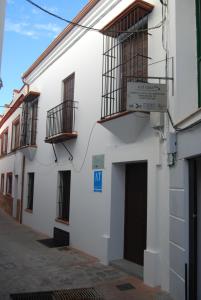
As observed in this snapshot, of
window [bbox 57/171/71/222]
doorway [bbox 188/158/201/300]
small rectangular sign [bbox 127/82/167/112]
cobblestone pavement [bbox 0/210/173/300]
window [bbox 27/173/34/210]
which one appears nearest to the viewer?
doorway [bbox 188/158/201/300]

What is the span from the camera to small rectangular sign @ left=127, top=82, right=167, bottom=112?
18.3 feet

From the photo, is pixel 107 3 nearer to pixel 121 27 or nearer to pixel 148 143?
pixel 121 27

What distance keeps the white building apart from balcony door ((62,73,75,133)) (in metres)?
0.03

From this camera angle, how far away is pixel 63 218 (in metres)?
10.3

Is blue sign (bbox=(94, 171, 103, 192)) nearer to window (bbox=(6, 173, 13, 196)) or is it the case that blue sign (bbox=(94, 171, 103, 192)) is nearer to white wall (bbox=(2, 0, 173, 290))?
white wall (bbox=(2, 0, 173, 290))

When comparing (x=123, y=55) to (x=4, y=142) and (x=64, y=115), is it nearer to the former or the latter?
(x=64, y=115)

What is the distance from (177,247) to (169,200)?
0.78 m

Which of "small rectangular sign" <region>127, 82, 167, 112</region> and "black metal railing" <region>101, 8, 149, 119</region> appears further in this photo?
"black metal railing" <region>101, 8, 149, 119</region>

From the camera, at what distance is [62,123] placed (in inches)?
396

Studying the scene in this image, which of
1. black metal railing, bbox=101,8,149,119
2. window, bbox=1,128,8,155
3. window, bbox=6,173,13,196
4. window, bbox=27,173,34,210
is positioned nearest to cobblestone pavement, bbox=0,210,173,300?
black metal railing, bbox=101,8,149,119

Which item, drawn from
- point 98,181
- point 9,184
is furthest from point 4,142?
point 98,181

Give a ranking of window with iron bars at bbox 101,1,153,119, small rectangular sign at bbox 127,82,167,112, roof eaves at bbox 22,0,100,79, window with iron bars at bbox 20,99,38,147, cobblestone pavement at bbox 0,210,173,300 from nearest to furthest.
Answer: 1. small rectangular sign at bbox 127,82,167,112
2. cobblestone pavement at bbox 0,210,173,300
3. window with iron bars at bbox 101,1,153,119
4. roof eaves at bbox 22,0,100,79
5. window with iron bars at bbox 20,99,38,147

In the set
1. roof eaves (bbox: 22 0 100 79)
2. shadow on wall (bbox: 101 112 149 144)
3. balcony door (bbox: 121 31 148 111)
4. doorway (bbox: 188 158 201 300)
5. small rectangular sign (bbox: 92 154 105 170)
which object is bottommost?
doorway (bbox: 188 158 201 300)

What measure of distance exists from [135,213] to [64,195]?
3.62 meters
